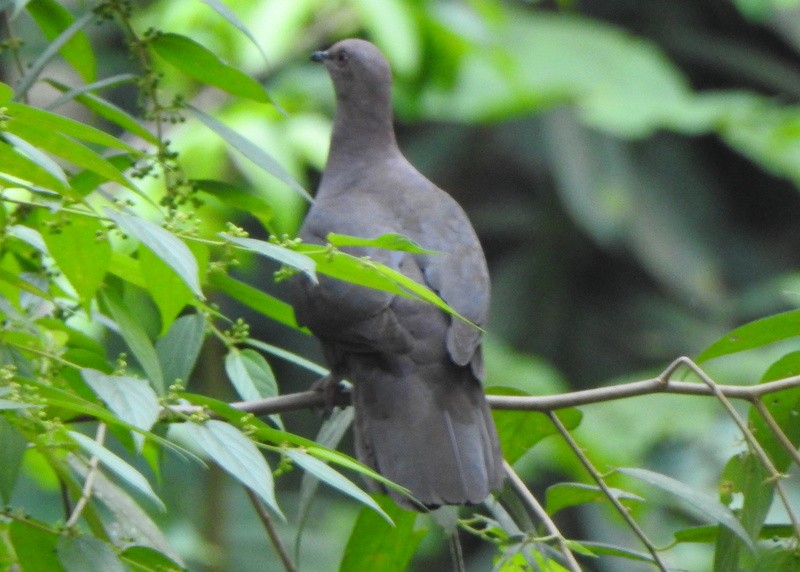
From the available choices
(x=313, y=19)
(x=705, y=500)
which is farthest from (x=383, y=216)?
(x=313, y=19)

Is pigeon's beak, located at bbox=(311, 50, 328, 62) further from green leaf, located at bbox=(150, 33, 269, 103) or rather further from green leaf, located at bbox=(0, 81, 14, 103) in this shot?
green leaf, located at bbox=(0, 81, 14, 103)

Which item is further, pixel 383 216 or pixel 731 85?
pixel 731 85

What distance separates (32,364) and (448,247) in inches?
39.6

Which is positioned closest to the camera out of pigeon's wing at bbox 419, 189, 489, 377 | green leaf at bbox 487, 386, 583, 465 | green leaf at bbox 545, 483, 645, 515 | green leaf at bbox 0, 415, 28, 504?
green leaf at bbox 0, 415, 28, 504

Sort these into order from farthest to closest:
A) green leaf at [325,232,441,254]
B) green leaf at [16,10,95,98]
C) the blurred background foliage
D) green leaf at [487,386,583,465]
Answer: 1. the blurred background foliage
2. green leaf at [487,386,583,465]
3. green leaf at [16,10,95,98]
4. green leaf at [325,232,441,254]

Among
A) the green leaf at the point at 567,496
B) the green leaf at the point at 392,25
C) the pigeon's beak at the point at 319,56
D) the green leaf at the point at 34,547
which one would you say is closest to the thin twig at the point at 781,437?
the green leaf at the point at 567,496

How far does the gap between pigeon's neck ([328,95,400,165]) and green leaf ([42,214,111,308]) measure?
1.39 meters

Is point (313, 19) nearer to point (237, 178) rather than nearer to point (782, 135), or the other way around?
point (237, 178)

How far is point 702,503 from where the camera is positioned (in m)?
1.64

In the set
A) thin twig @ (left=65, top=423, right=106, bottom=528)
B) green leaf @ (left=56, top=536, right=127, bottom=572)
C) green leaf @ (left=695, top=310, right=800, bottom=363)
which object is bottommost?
green leaf @ (left=56, top=536, right=127, bottom=572)

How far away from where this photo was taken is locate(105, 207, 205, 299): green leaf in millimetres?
1221

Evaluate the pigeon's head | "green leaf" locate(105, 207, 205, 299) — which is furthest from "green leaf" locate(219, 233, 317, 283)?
the pigeon's head

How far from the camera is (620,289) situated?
8.35 metres

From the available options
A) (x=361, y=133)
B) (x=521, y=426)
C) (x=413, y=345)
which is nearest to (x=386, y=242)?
(x=521, y=426)
